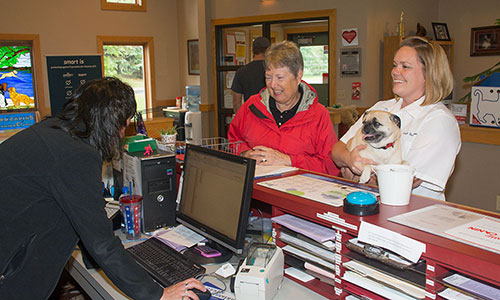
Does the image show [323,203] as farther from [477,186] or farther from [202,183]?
[477,186]

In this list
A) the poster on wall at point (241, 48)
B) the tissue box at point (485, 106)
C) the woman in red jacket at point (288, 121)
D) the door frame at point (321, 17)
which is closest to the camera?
the woman in red jacket at point (288, 121)

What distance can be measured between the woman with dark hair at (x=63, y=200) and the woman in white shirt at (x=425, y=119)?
3.18ft

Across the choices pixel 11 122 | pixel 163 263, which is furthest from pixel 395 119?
pixel 11 122

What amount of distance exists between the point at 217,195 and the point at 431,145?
2.86 feet

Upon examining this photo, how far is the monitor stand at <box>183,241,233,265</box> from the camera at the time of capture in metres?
1.81

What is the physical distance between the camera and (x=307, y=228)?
A: 63.1 inches

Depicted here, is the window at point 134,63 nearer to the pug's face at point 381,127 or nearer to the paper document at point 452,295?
the pug's face at point 381,127

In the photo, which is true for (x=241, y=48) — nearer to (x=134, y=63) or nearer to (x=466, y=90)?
(x=134, y=63)

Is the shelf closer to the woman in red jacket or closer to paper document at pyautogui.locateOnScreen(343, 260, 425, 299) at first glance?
the woman in red jacket

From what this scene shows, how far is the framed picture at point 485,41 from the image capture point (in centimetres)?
662

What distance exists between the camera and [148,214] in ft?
7.06

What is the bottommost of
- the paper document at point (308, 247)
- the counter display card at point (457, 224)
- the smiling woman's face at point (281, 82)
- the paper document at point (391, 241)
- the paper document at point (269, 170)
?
the paper document at point (308, 247)

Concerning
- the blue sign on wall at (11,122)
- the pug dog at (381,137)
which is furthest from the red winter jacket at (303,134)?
the blue sign on wall at (11,122)

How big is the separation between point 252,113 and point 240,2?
4.55 m
